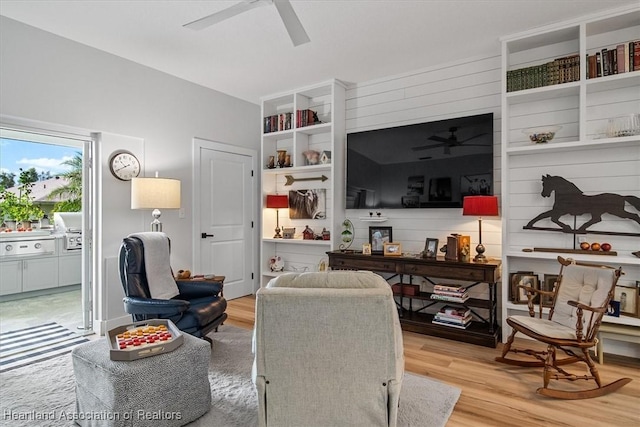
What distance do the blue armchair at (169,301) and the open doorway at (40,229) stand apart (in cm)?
177

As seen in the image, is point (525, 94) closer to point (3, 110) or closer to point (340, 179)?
point (340, 179)

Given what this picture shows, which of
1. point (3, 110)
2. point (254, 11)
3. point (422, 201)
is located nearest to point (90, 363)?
point (3, 110)

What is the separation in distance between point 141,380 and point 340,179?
3.12 m

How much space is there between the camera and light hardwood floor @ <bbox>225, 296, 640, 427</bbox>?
2.17m

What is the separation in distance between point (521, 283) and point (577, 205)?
0.83m

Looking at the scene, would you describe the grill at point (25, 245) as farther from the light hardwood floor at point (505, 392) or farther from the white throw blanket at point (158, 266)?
the light hardwood floor at point (505, 392)

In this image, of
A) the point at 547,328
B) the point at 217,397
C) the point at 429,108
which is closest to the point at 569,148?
the point at 429,108

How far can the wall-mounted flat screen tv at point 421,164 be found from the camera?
11.7 ft

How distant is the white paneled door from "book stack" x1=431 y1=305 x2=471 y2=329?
9.20 ft

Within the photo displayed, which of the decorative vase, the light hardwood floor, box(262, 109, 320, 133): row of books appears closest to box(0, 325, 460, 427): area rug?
the light hardwood floor

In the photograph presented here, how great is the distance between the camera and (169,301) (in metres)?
2.82

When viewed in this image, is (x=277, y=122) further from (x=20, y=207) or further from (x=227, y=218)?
(x=20, y=207)

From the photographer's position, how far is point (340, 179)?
4504mm

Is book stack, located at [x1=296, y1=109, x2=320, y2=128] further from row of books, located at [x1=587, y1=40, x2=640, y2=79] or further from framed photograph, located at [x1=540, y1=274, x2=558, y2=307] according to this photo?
framed photograph, located at [x1=540, y1=274, x2=558, y2=307]
